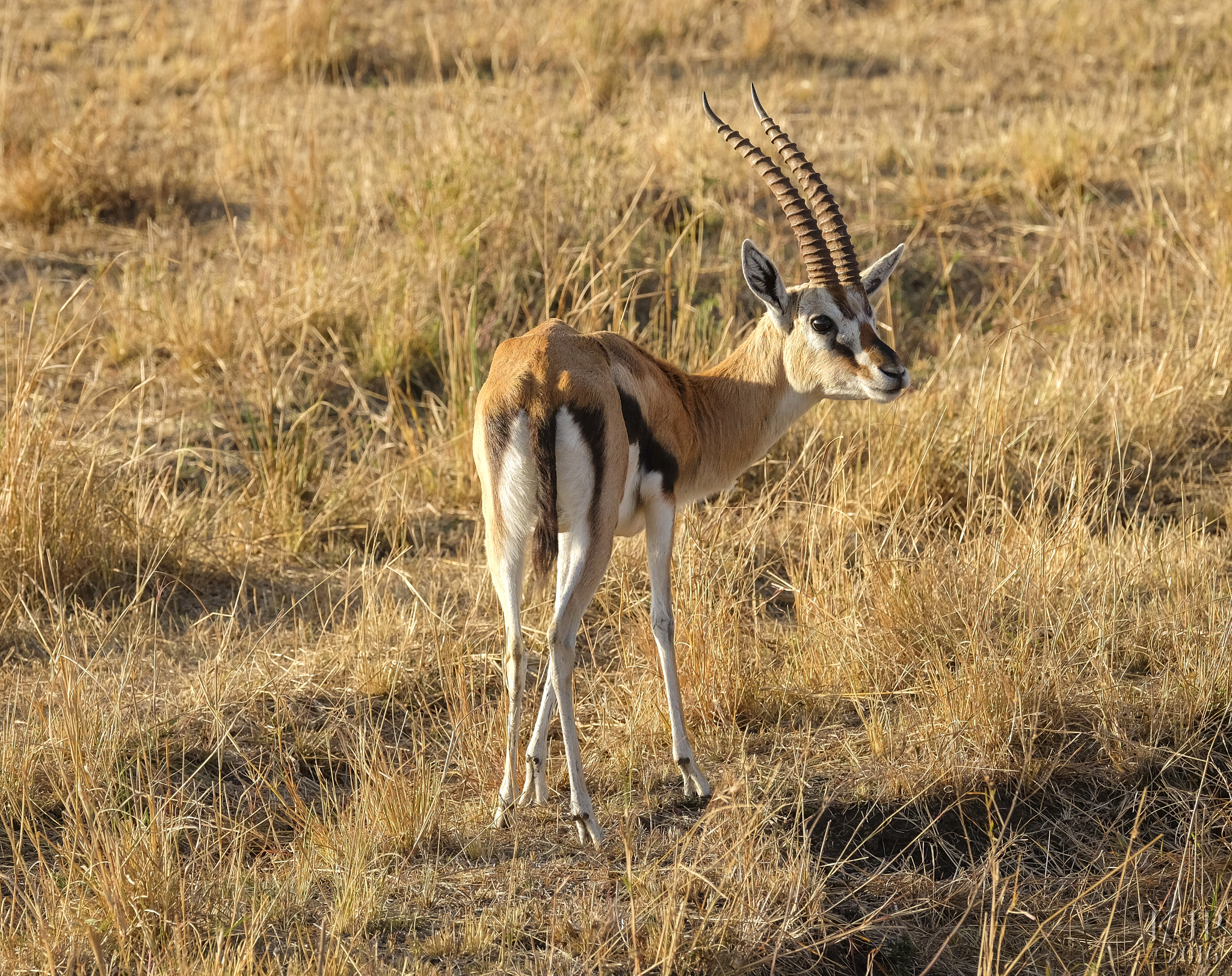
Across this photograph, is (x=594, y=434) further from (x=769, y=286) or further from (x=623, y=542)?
(x=623, y=542)

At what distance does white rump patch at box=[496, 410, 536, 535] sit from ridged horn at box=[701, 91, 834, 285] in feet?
4.52

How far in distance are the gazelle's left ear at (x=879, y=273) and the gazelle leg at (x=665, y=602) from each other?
4.28ft

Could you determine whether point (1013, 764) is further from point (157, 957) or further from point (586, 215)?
point (586, 215)

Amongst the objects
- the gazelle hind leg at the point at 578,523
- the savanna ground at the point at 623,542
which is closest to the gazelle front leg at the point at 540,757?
the savanna ground at the point at 623,542

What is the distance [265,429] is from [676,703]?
3.24 m

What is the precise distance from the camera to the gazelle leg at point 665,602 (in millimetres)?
4117

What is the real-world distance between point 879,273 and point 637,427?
4.70 ft

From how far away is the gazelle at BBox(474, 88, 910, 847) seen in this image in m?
3.67

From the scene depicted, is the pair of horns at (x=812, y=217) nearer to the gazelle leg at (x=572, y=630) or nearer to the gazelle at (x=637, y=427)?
the gazelle at (x=637, y=427)

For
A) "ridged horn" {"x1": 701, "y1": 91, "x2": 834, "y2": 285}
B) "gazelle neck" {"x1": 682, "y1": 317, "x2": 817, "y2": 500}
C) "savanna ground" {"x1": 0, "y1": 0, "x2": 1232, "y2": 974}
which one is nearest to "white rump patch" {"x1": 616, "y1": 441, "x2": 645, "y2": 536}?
"gazelle neck" {"x1": 682, "y1": 317, "x2": 817, "y2": 500}

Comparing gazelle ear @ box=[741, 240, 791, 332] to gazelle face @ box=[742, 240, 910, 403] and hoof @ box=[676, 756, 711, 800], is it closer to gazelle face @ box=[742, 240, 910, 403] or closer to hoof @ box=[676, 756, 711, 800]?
gazelle face @ box=[742, 240, 910, 403]

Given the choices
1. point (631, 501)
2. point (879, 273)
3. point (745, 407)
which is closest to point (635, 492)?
point (631, 501)

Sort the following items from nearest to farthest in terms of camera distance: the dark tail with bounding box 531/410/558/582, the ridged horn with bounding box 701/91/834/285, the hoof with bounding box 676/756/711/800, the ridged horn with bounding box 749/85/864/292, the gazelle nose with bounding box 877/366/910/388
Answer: the dark tail with bounding box 531/410/558/582, the hoof with bounding box 676/756/711/800, the gazelle nose with bounding box 877/366/910/388, the ridged horn with bounding box 701/91/834/285, the ridged horn with bounding box 749/85/864/292

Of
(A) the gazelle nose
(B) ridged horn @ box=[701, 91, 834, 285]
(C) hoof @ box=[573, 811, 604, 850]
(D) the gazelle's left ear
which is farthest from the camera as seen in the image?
(D) the gazelle's left ear
